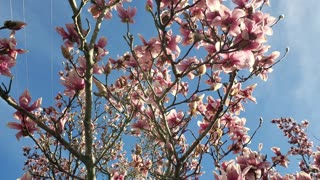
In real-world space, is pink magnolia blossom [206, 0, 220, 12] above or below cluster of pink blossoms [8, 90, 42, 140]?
above

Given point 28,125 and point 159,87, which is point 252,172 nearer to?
point 159,87

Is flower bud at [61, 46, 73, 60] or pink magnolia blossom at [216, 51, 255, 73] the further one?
flower bud at [61, 46, 73, 60]

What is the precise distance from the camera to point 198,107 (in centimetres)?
301

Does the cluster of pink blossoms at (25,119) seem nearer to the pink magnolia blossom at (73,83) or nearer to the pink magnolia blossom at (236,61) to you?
the pink magnolia blossom at (73,83)

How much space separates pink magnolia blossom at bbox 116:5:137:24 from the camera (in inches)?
115

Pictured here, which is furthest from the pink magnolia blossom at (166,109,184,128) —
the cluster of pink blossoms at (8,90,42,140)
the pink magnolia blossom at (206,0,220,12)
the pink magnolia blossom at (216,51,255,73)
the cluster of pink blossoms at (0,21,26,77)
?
the cluster of pink blossoms at (0,21,26,77)

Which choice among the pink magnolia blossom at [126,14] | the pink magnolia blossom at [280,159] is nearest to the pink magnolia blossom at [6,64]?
the pink magnolia blossom at [126,14]

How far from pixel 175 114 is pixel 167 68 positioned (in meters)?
0.49

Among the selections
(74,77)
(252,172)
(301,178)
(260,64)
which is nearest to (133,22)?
(74,77)

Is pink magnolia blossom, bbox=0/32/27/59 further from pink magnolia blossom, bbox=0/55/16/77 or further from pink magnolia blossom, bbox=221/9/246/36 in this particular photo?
pink magnolia blossom, bbox=221/9/246/36

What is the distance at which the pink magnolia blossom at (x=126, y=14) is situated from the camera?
2932 millimetres

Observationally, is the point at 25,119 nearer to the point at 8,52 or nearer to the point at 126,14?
the point at 8,52

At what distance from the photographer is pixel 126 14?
2943 mm

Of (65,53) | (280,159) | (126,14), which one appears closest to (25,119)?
(65,53)
